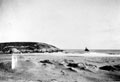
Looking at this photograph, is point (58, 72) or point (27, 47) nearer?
point (58, 72)

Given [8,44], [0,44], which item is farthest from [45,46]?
[0,44]

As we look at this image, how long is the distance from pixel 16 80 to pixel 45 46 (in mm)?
50736

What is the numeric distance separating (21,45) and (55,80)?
5102 cm

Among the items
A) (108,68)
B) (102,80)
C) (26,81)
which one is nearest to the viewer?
(26,81)

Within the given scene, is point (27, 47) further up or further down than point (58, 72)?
further up

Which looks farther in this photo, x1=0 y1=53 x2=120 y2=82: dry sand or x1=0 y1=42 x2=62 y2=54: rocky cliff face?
x1=0 y1=42 x2=62 y2=54: rocky cliff face

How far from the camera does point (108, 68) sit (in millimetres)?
7812

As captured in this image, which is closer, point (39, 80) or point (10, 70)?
point (39, 80)

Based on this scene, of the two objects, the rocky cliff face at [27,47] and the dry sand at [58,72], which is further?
the rocky cliff face at [27,47]

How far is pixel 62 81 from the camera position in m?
5.17

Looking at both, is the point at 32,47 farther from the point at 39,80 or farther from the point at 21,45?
the point at 39,80

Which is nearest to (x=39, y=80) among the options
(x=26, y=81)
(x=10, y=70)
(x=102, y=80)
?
(x=26, y=81)

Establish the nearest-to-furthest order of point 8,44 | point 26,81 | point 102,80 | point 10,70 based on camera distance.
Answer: point 26,81
point 102,80
point 10,70
point 8,44

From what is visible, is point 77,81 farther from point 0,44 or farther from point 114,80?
point 0,44
